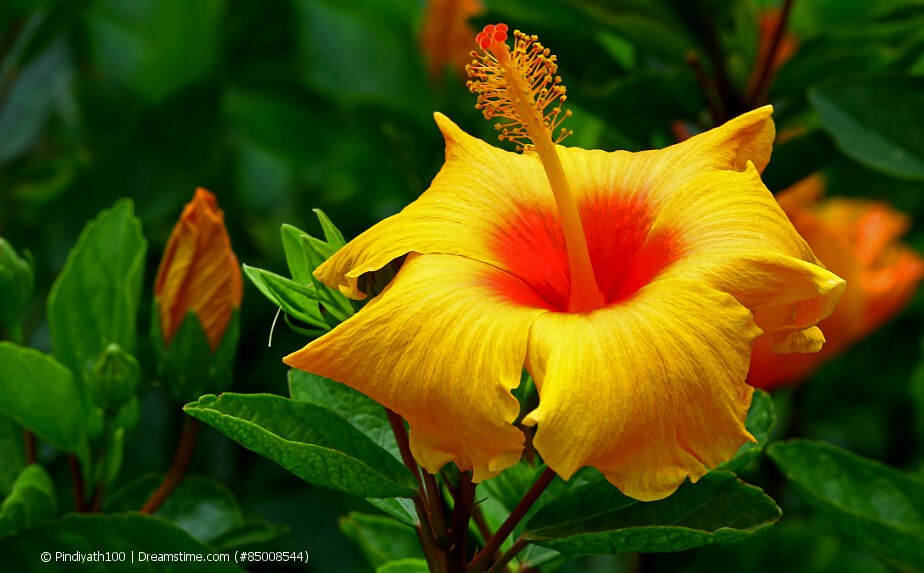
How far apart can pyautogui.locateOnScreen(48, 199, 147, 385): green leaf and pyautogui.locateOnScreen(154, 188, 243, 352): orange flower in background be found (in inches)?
3.4

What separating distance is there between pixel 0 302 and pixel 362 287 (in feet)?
1.88

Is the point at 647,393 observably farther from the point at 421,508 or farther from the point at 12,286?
the point at 12,286

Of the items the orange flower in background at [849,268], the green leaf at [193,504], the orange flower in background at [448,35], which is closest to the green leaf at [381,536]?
the green leaf at [193,504]

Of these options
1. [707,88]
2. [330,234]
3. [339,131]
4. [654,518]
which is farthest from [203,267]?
[339,131]

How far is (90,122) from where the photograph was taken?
6.39 feet

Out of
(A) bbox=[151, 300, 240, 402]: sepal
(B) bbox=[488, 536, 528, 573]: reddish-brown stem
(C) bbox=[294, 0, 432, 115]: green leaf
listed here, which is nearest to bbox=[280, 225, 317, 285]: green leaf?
(A) bbox=[151, 300, 240, 402]: sepal

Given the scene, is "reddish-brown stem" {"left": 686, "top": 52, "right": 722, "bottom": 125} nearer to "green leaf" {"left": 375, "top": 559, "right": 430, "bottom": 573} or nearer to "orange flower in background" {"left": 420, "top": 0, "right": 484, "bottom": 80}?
"orange flower in background" {"left": 420, "top": 0, "right": 484, "bottom": 80}

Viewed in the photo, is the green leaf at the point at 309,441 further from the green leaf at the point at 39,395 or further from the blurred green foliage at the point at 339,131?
the green leaf at the point at 39,395

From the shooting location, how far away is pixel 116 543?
1.02m

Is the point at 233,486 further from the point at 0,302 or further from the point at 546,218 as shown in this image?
the point at 546,218

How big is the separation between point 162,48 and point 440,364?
161 centimetres

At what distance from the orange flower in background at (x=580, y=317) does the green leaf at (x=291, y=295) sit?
0.19 ft

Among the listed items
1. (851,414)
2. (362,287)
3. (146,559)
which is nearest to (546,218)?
(362,287)

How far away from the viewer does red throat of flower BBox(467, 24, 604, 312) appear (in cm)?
89
